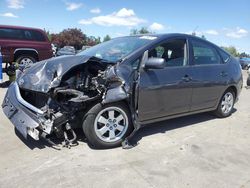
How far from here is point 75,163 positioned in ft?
12.0

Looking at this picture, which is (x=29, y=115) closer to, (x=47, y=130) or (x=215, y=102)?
(x=47, y=130)

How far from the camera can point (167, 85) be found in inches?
180

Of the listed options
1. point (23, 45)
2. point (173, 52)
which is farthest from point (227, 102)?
point (23, 45)

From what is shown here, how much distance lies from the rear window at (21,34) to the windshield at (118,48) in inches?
302

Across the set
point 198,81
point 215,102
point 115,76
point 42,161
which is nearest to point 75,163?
point 42,161

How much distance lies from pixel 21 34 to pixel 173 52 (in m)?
8.84

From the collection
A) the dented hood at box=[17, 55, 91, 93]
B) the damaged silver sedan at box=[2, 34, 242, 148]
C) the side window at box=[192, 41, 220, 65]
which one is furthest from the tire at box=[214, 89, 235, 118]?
the dented hood at box=[17, 55, 91, 93]

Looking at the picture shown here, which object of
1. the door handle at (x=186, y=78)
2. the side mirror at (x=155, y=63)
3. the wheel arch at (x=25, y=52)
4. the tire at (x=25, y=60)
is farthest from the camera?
the wheel arch at (x=25, y=52)

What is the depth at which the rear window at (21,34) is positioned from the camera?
11.6 metres

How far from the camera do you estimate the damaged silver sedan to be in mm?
3928

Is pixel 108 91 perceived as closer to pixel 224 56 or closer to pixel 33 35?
pixel 224 56

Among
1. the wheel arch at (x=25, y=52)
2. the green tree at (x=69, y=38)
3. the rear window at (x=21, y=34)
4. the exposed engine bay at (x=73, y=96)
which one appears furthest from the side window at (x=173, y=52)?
the green tree at (x=69, y=38)

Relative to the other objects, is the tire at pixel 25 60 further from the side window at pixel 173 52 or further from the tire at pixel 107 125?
the tire at pixel 107 125

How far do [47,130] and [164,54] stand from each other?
7.48 feet
